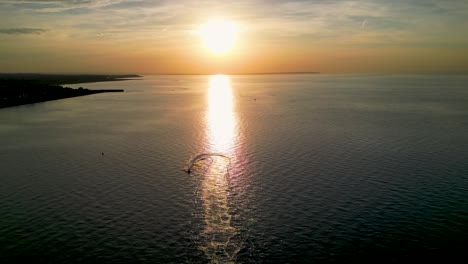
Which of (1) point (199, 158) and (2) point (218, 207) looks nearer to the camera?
(2) point (218, 207)

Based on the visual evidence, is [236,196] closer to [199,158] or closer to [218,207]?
[218,207]

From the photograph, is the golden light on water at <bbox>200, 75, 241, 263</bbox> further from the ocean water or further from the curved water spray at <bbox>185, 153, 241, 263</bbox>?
the ocean water

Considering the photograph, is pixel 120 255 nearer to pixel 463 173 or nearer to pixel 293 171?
pixel 293 171

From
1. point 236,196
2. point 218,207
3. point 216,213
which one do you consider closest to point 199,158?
point 236,196

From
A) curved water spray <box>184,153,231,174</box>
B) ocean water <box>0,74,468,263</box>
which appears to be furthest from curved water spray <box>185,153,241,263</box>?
ocean water <box>0,74,468,263</box>

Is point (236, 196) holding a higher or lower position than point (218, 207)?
higher

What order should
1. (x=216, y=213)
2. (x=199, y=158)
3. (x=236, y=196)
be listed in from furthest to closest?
(x=199, y=158), (x=236, y=196), (x=216, y=213)

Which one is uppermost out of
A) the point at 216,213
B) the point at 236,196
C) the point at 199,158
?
the point at 199,158

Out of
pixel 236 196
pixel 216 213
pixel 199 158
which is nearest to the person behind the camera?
pixel 216 213
